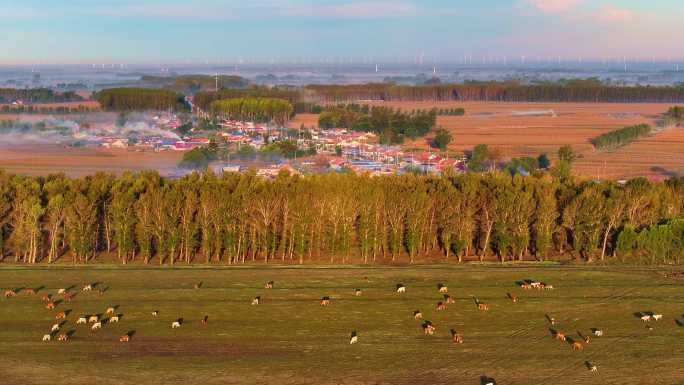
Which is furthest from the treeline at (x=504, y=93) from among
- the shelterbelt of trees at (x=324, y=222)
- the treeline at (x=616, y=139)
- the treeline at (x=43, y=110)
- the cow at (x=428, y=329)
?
the cow at (x=428, y=329)

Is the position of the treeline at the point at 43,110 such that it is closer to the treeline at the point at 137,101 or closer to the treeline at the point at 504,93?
the treeline at the point at 137,101

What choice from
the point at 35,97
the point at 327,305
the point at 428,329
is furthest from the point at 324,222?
the point at 35,97

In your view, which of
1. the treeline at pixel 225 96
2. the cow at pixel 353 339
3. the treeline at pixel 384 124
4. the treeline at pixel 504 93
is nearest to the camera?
the cow at pixel 353 339

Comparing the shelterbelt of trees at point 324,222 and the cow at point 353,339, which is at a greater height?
the shelterbelt of trees at point 324,222

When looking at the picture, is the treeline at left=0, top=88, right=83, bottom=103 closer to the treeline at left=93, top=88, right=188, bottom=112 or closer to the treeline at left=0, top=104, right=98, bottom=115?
the treeline at left=0, top=104, right=98, bottom=115

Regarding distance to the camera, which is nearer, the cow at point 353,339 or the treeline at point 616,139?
the cow at point 353,339

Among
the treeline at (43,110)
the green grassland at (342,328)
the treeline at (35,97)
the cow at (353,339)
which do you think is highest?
the treeline at (35,97)

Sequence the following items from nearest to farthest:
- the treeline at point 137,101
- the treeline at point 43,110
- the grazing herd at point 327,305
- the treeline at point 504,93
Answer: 1. the grazing herd at point 327,305
2. the treeline at point 43,110
3. the treeline at point 137,101
4. the treeline at point 504,93
